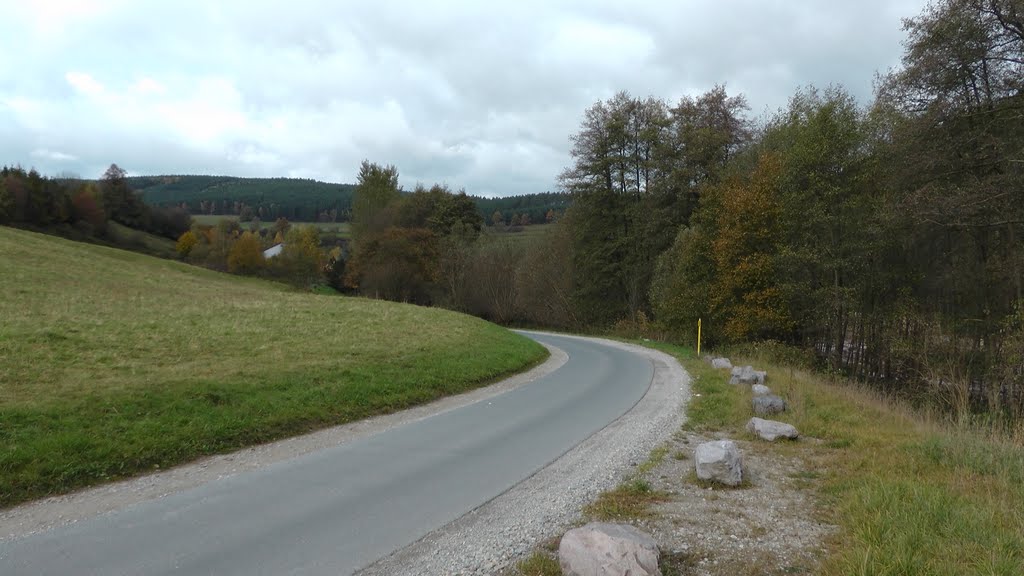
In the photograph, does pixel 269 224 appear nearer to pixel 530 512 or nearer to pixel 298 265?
pixel 298 265

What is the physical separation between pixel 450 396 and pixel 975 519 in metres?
9.78

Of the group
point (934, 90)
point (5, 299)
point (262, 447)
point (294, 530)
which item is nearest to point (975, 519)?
point (294, 530)

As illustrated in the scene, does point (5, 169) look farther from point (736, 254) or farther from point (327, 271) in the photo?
point (736, 254)

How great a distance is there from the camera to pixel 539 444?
8961 millimetres

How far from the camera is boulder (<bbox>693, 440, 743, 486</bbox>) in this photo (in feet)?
22.7

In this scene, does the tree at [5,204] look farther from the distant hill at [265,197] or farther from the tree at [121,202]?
the distant hill at [265,197]

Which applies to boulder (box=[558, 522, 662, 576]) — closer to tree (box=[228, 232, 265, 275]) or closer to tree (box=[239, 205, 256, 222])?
tree (box=[228, 232, 265, 275])

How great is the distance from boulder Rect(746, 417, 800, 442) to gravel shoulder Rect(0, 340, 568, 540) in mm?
5895

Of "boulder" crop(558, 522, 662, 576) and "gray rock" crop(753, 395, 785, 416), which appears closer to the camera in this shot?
"boulder" crop(558, 522, 662, 576)

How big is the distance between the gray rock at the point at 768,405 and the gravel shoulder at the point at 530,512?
7.47 feet

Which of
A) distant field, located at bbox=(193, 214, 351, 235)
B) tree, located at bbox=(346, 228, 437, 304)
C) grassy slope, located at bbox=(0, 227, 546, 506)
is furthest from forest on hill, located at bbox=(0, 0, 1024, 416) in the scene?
distant field, located at bbox=(193, 214, 351, 235)

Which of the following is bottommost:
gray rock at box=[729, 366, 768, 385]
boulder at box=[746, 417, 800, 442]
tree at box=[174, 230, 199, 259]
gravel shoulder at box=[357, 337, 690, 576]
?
gray rock at box=[729, 366, 768, 385]

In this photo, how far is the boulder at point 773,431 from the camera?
9.43 meters

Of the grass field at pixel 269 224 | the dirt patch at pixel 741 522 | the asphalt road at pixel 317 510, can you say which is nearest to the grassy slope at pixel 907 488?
the dirt patch at pixel 741 522
